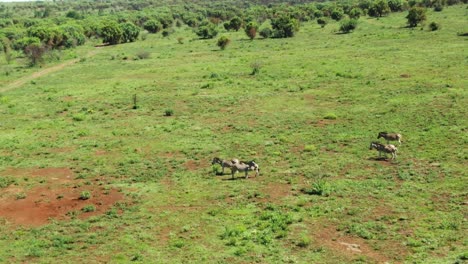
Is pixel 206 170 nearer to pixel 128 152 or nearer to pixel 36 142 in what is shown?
pixel 128 152

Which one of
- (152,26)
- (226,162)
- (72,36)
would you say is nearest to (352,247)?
(226,162)

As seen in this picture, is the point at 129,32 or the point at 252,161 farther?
the point at 129,32

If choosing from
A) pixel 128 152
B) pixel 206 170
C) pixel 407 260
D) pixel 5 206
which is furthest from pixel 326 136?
pixel 5 206

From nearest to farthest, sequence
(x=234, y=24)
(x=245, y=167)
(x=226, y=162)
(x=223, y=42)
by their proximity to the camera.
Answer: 1. (x=245, y=167)
2. (x=226, y=162)
3. (x=223, y=42)
4. (x=234, y=24)

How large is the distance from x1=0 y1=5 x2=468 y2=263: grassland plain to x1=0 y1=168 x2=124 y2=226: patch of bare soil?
0.16 meters

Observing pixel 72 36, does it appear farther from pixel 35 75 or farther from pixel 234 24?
pixel 35 75

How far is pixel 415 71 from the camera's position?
56.1 metres

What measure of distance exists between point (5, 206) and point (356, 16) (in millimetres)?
109817

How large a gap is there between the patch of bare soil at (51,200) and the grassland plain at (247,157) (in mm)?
161

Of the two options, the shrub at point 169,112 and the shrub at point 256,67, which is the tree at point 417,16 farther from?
the shrub at point 169,112

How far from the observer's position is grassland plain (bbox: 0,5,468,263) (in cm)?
2180

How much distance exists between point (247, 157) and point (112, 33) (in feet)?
283

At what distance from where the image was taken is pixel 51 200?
2781 cm

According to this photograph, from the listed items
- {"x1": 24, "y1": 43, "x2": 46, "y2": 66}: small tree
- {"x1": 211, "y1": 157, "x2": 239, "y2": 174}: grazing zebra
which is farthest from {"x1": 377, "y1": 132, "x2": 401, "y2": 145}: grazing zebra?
{"x1": 24, "y1": 43, "x2": 46, "y2": 66}: small tree
